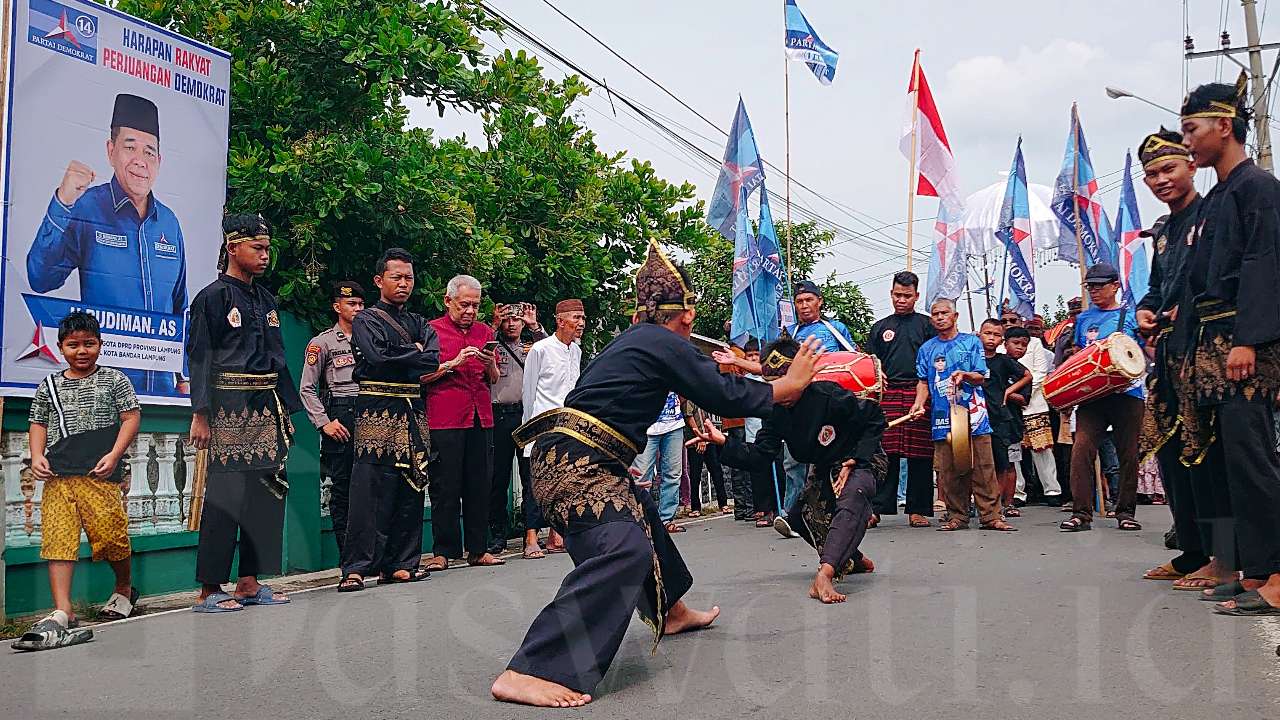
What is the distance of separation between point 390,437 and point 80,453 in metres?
1.99

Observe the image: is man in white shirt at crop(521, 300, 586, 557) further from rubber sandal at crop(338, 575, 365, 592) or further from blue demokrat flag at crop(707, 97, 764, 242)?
blue demokrat flag at crop(707, 97, 764, 242)

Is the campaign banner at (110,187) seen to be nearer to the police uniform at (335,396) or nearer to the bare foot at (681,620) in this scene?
the police uniform at (335,396)

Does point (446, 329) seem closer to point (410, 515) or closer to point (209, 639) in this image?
point (410, 515)

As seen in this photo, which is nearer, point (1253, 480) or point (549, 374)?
point (1253, 480)

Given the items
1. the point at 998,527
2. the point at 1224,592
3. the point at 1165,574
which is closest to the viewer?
the point at 1224,592

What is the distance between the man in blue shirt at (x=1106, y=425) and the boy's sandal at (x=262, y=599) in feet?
20.3

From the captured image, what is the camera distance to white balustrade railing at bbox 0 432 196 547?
6836 mm

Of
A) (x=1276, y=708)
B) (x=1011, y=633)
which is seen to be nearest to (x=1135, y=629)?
(x=1011, y=633)

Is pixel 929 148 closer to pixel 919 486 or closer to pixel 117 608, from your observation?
pixel 919 486

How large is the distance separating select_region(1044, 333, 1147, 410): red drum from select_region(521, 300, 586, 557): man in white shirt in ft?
13.3

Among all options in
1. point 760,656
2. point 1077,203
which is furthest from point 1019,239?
point 760,656

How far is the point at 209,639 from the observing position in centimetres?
574

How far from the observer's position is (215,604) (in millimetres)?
6727

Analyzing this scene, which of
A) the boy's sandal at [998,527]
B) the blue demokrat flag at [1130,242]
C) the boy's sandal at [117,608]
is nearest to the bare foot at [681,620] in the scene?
the boy's sandal at [117,608]
